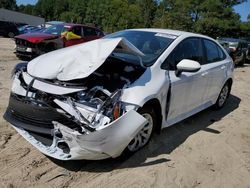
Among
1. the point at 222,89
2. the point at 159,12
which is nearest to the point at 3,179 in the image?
the point at 222,89

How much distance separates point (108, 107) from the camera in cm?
381

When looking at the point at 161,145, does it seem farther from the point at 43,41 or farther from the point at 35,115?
the point at 43,41

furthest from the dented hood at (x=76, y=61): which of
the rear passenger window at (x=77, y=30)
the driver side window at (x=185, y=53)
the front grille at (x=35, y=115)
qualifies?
the rear passenger window at (x=77, y=30)

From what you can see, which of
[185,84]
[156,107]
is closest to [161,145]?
[156,107]

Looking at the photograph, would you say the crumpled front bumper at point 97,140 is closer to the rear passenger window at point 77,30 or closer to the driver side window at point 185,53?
the driver side window at point 185,53

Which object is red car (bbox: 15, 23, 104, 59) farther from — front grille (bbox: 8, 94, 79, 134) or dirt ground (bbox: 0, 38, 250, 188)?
front grille (bbox: 8, 94, 79, 134)

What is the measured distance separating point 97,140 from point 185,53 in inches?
95.2

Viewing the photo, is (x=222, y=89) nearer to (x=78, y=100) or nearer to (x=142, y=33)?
(x=142, y=33)

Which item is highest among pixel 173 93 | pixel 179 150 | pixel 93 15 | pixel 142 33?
pixel 142 33

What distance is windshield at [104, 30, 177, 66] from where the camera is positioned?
4.83m

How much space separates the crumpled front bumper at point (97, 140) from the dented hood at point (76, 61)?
2.23 feet

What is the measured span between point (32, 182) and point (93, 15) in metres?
80.0

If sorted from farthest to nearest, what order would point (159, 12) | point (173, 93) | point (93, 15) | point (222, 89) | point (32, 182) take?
1. point (93, 15)
2. point (159, 12)
3. point (222, 89)
4. point (173, 93)
5. point (32, 182)

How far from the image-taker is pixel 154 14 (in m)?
70.4
